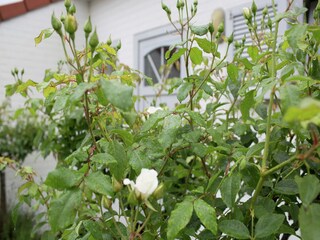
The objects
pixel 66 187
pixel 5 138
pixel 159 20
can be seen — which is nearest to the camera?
pixel 66 187

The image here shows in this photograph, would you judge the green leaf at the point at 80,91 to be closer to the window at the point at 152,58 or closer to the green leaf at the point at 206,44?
the green leaf at the point at 206,44

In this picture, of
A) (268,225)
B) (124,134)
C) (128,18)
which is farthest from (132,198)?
(128,18)

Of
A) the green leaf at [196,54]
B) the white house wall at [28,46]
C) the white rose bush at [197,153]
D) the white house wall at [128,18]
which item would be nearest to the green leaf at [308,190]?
the white rose bush at [197,153]

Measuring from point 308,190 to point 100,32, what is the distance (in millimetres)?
3688

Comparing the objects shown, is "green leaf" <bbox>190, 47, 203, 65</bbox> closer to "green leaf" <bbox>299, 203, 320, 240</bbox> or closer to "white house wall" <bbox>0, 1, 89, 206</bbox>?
"green leaf" <bbox>299, 203, 320, 240</bbox>

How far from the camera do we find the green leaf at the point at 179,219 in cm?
66

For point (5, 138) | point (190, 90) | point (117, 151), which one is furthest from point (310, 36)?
point (5, 138)

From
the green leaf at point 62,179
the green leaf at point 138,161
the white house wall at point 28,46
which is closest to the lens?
the green leaf at point 62,179

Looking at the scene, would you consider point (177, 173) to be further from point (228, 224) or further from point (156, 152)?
point (228, 224)

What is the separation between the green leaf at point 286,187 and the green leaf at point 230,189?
132 mm

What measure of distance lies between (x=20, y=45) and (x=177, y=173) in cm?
313

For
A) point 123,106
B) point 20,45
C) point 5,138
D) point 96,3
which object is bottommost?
point 5,138

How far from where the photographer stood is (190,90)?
943 millimetres

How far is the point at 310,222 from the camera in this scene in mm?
555
